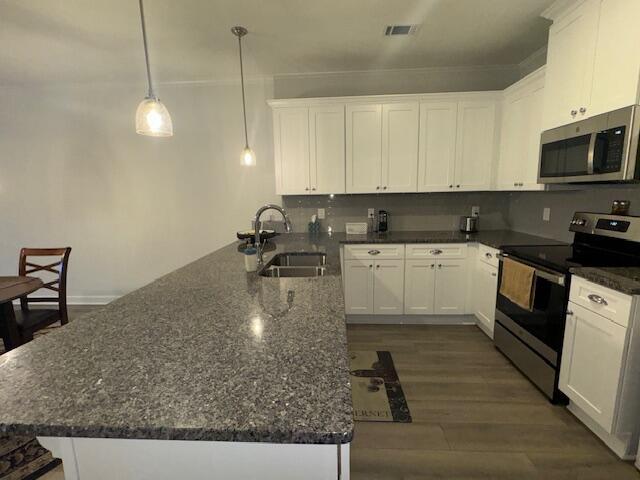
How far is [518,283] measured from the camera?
2131 millimetres

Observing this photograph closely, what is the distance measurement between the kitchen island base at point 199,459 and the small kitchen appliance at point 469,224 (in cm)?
Answer: 302

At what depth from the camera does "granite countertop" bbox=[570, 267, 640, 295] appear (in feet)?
4.58

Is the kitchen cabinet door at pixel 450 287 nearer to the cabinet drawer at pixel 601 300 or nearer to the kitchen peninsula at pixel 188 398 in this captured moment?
the cabinet drawer at pixel 601 300

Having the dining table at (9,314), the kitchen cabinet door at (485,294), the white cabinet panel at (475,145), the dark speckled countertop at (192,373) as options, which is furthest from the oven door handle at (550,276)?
the dining table at (9,314)

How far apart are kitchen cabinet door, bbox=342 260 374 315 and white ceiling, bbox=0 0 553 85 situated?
6.58ft

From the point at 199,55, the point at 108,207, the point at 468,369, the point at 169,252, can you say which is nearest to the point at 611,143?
the point at 468,369

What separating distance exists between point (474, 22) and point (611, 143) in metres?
1.37

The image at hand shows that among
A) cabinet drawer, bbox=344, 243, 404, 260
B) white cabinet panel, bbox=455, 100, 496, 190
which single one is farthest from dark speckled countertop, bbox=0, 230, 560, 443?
white cabinet panel, bbox=455, 100, 496, 190

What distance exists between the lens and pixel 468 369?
231 cm

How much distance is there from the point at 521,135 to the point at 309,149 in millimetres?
1963

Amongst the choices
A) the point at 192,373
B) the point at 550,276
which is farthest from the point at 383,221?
the point at 192,373

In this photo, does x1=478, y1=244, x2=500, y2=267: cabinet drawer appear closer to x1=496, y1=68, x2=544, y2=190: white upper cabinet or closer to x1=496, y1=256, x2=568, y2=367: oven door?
x1=496, y1=256, x2=568, y2=367: oven door

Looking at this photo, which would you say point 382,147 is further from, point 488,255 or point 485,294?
point 485,294

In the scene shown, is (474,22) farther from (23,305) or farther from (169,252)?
(23,305)
